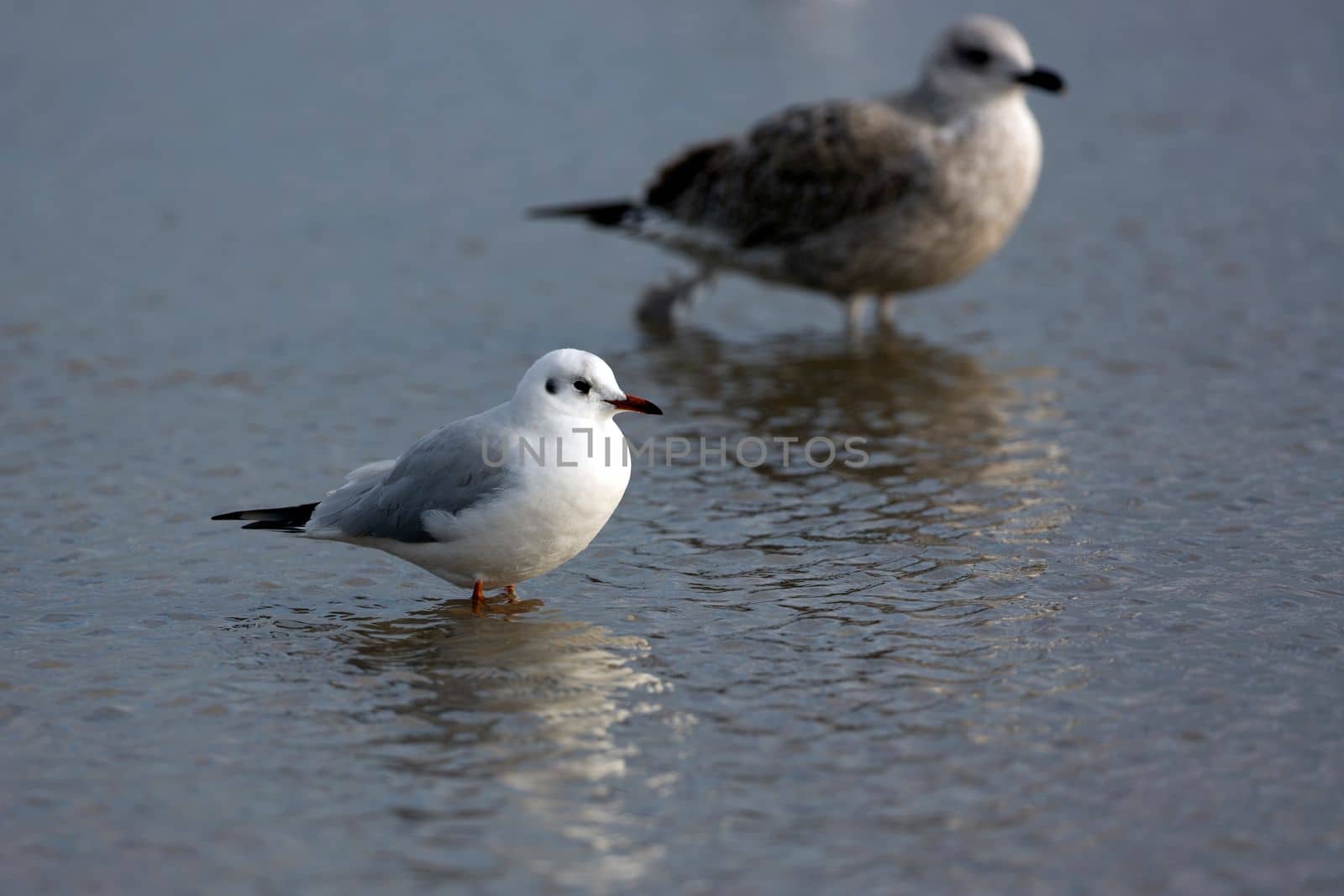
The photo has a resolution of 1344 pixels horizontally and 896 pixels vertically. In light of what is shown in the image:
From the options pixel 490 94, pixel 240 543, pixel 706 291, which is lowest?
pixel 240 543

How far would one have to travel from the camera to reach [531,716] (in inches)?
211

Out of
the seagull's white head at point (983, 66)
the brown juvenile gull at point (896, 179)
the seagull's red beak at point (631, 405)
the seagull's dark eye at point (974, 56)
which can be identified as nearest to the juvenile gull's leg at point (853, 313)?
the brown juvenile gull at point (896, 179)

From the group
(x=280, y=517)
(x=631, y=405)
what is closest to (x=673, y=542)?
(x=631, y=405)

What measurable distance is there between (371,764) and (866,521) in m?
2.88

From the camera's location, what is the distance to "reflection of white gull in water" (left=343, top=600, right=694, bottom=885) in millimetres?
4562

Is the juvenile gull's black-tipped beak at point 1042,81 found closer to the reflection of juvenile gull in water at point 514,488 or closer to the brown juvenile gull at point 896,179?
the brown juvenile gull at point 896,179

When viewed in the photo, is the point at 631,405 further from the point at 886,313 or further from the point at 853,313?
the point at 886,313

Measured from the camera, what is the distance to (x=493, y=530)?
236 inches

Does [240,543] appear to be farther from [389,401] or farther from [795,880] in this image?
[795,880]

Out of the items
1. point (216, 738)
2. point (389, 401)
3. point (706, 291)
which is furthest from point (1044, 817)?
point (706, 291)

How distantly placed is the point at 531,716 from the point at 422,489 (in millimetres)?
1188

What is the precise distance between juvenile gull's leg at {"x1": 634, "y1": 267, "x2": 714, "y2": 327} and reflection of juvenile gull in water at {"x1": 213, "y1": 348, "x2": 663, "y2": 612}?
16.0 feet

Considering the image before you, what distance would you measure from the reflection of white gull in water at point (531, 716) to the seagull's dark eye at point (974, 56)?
506 centimetres

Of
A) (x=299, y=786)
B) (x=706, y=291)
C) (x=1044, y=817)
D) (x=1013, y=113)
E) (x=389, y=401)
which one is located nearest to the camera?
(x=1044, y=817)
